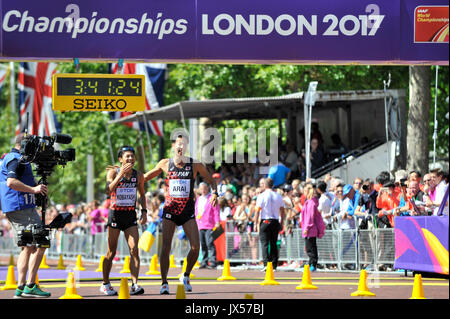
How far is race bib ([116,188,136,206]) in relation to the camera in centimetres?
1412

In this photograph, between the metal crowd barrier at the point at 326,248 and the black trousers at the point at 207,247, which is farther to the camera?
the black trousers at the point at 207,247

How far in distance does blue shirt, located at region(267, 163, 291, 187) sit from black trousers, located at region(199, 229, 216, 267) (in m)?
3.94

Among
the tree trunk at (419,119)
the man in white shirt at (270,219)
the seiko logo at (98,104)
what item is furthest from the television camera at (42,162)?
the tree trunk at (419,119)

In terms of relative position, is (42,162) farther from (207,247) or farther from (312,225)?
(207,247)

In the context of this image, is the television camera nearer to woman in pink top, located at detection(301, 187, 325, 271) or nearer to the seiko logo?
the seiko logo

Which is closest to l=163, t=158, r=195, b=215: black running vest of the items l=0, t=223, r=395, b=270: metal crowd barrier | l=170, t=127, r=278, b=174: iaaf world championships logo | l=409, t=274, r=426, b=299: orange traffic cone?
l=409, t=274, r=426, b=299: orange traffic cone

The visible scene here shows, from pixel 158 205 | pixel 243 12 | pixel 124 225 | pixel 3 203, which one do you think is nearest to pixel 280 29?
pixel 243 12

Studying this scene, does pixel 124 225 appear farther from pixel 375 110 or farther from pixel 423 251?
pixel 375 110

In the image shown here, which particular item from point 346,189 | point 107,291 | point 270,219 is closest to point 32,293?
point 107,291

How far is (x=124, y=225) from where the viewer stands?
1403cm

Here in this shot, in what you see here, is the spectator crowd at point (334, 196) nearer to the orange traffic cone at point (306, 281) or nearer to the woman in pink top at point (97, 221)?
the woman in pink top at point (97, 221)

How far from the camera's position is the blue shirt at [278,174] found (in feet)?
84.7

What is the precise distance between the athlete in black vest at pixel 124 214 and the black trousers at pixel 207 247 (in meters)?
8.14

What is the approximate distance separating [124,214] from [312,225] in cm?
703
